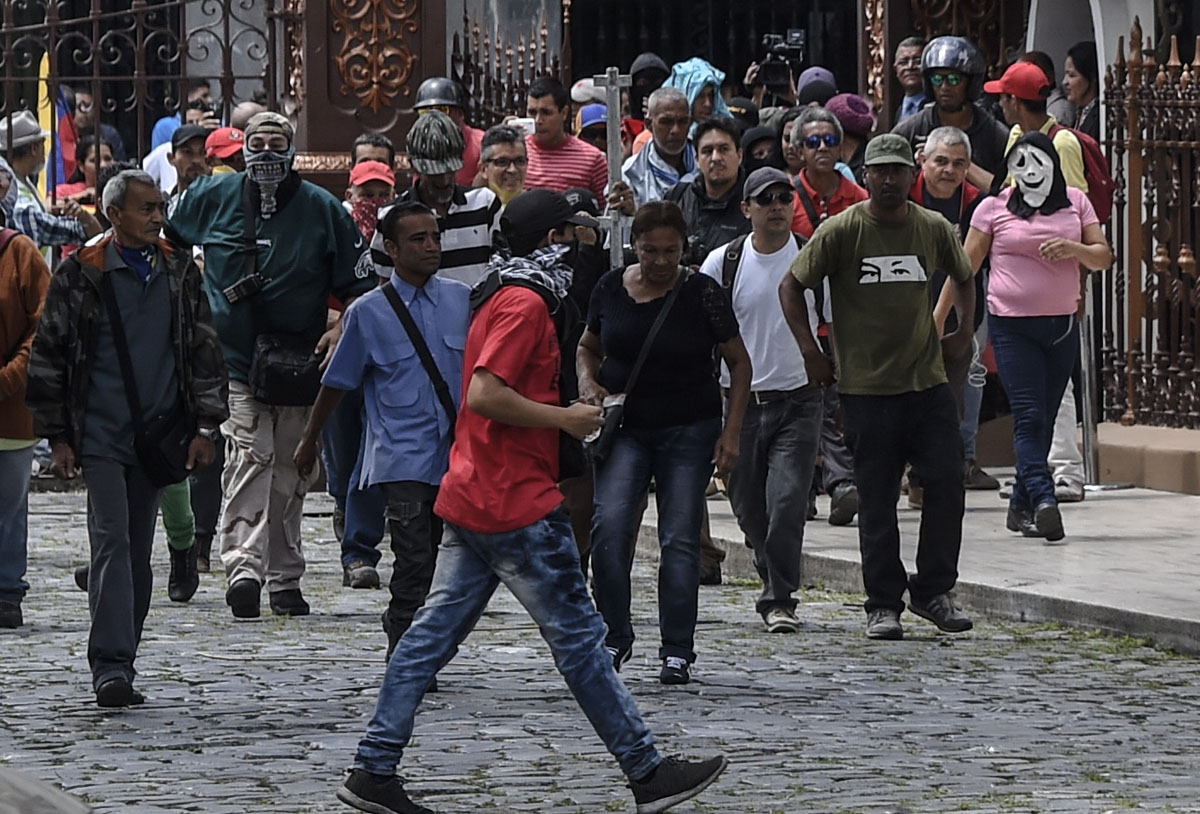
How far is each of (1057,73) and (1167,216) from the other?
167 inches

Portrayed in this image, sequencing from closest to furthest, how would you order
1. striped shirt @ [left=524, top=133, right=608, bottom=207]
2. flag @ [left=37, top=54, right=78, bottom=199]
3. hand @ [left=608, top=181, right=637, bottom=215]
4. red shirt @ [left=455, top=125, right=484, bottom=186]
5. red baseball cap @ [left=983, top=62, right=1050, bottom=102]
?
1. hand @ [left=608, top=181, right=637, bottom=215]
2. red baseball cap @ [left=983, top=62, right=1050, bottom=102]
3. striped shirt @ [left=524, top=133, right=608, bottom=207]
4. red shirt @ [left=455, top=125, right=484, bottom=186]
5. flag @ [left=37, top=54, right=78, bottom=199]

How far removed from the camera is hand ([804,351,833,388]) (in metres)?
10.4

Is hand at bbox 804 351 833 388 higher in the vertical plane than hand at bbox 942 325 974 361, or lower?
lower

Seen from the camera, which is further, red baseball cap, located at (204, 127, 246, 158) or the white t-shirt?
red baseball cap, located at (204, 127, 246, 158)

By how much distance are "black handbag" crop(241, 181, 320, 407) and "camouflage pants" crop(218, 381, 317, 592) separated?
0.40ft

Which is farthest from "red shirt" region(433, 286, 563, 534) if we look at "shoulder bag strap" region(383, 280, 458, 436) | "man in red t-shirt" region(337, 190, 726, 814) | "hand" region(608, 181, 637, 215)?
"hand" region(608, 181, 637, 215)

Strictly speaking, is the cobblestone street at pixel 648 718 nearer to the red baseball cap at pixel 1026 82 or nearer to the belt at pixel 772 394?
the belt at pixel 772 394

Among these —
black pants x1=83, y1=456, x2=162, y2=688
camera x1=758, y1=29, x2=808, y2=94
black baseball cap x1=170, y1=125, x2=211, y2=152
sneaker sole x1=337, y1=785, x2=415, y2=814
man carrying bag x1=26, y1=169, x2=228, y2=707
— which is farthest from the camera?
camera x1=758, y1=29, x2=808, y2=94

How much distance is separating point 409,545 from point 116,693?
106cm

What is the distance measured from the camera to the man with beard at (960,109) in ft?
46.1

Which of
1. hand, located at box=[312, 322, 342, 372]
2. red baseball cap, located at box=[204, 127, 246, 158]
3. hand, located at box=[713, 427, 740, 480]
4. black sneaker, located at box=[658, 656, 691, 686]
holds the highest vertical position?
red baseball cap, located at box=[204, 127, 246, 158]

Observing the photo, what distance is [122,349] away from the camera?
924 centimetres

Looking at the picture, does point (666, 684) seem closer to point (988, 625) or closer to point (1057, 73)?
point (988, 625)

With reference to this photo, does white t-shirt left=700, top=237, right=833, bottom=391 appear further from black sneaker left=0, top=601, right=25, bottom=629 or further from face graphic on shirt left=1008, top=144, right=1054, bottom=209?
black sneaker left=0, top=601, right=25, bottom=629
